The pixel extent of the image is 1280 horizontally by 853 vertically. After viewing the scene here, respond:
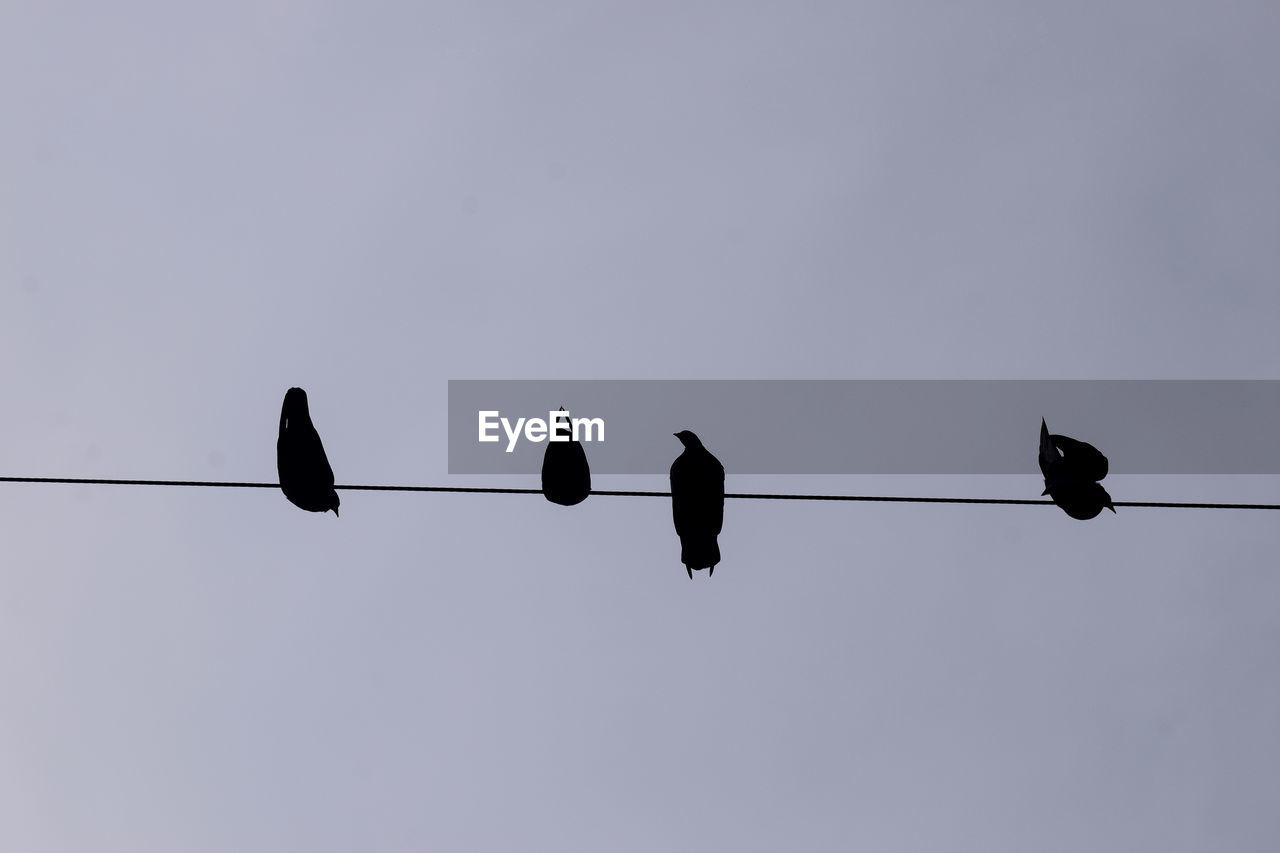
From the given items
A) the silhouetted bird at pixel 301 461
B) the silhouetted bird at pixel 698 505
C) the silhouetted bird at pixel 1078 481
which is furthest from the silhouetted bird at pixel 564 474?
the silhouetted bird at pixel 1078 481

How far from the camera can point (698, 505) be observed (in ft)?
36.9

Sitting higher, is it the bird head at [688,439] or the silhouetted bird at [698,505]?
the bird head at [688,439]

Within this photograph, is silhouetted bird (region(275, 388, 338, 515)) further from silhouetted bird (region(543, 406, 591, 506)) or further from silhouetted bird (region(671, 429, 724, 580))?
silhouetted bird (region(671, 429, 724, 580))

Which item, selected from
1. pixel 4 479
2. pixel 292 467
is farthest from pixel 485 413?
pixel 4 479

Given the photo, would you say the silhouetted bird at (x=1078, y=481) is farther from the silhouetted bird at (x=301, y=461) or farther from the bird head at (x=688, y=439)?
the silhouetted bird at (x=301, y=461)

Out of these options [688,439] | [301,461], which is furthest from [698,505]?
[301,461]

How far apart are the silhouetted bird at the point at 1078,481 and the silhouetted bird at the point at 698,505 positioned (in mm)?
3185

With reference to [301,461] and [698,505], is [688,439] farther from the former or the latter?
[301,461]

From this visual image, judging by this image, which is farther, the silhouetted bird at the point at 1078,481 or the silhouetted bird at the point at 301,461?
the silhouetted bird at the point at 301,461

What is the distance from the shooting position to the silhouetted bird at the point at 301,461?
11289 millimetres

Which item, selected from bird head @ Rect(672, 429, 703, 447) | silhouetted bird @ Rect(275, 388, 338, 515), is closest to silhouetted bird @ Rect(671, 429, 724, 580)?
bird head @ Rect(672, 429, 703, 447)

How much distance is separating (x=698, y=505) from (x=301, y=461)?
13.1 feet

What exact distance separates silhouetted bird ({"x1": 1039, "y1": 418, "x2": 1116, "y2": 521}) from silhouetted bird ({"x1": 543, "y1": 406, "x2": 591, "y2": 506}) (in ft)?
14.8

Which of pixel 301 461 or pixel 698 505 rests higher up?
pixel 301 461
